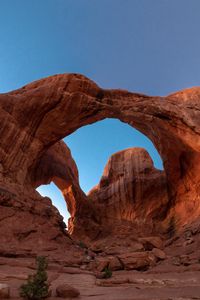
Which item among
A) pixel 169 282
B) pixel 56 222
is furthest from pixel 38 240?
pixel 169 282

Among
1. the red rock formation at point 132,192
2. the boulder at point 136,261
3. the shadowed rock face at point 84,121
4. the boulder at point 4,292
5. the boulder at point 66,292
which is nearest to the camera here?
the boulder at point 4,292

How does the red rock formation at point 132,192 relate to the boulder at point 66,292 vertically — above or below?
above

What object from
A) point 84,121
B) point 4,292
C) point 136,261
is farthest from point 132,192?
point 4,292

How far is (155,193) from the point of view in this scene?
32812 millimetres

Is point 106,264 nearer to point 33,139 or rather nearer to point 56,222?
point 56,222

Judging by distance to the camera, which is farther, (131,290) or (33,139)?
(33,139)

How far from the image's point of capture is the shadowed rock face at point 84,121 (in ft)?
65.2

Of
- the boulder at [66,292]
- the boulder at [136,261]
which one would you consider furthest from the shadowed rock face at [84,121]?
the boulder at [66,292]

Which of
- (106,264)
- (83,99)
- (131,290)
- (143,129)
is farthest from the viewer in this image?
(143,129)

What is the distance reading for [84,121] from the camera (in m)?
24.1

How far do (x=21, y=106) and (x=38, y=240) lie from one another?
10.9m

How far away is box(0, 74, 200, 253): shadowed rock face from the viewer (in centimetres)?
1986

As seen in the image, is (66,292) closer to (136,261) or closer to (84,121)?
(136,261)

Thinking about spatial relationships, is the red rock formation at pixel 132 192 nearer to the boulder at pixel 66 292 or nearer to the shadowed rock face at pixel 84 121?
the shadowed rock face at pixel 84 121
